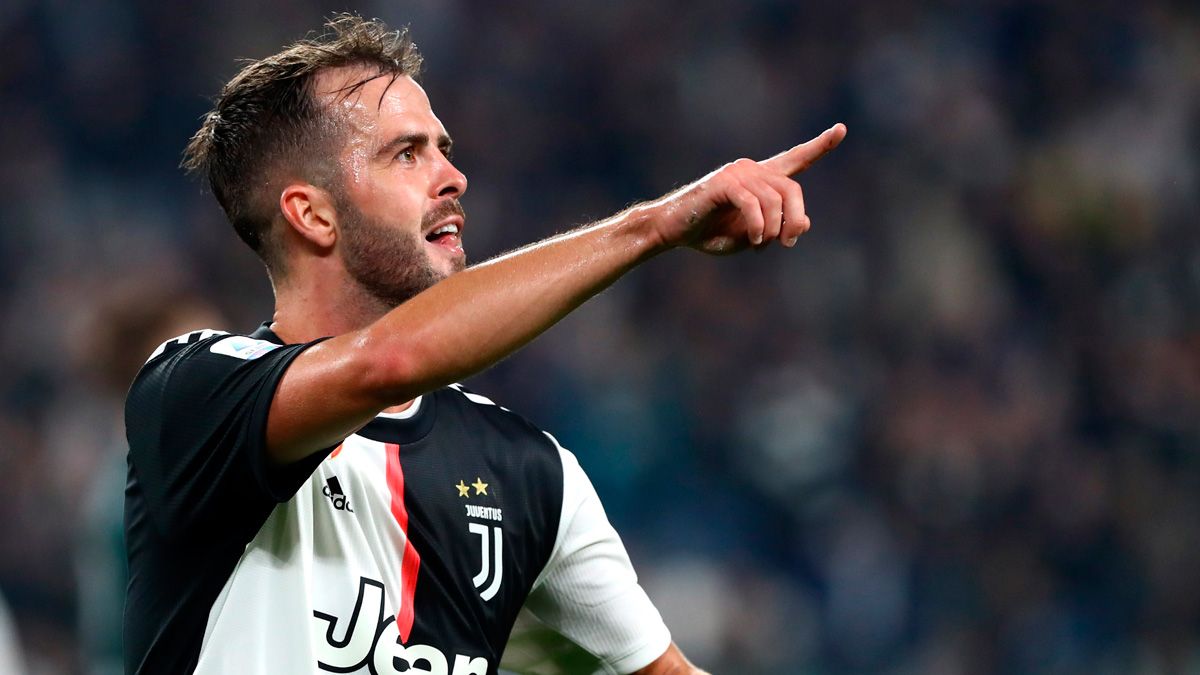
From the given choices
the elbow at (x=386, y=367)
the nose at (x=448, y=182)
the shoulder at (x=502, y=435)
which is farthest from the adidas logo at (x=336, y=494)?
the nose at (x=448, y=182)

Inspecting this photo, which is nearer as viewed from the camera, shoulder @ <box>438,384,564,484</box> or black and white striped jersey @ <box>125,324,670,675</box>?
black and white striped jersey @ <box>125,324,670,675</box>

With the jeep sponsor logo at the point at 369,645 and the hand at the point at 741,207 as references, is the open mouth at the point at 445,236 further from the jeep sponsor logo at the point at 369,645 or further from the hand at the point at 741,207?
the hand at the point at 741,207

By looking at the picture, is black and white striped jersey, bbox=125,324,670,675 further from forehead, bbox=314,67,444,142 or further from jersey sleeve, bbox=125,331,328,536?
forehead, bbox=314,67,444,142

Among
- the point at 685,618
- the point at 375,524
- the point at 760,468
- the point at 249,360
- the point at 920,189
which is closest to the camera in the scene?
the point at 249,360

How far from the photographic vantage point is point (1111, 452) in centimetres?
788

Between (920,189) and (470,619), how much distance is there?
656cm

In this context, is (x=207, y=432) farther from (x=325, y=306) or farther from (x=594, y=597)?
(x=594, y=597)

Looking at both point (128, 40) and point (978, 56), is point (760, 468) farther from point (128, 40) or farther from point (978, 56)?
point (128, 40)

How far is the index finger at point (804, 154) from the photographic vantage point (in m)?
2.31

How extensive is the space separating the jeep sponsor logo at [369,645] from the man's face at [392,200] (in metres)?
0.68

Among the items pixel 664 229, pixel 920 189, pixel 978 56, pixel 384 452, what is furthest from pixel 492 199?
pixel 664 229

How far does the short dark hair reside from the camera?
10.3 feet

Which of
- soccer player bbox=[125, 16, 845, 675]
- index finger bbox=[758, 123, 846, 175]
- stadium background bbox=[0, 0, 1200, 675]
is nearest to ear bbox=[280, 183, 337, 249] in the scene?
soccer player bbox=[125, 16, 845, 675]

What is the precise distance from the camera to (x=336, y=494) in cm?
282
